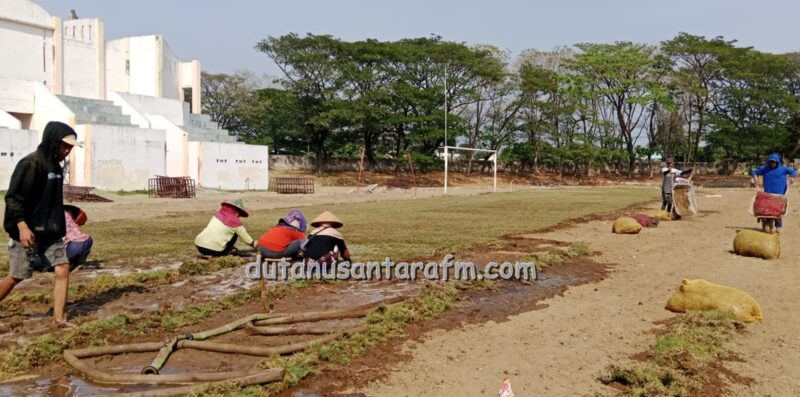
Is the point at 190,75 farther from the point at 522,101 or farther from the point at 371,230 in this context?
the point at 371,230

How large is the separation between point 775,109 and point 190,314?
64511mm

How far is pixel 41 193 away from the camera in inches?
221

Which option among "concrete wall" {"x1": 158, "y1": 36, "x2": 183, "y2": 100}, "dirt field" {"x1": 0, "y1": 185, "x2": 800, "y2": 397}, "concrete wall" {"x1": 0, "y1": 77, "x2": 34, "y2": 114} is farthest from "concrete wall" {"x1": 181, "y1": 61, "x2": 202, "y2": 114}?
"dirt field" {"x1": 0, "y1": 185, "x2": 800, "y2": 397}

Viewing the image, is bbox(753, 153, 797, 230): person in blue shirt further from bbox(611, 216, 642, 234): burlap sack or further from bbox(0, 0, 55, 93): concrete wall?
bbox(0, 0, 55, 93): concrete wall

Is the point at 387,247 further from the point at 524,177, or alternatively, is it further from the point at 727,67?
the point at 727,67

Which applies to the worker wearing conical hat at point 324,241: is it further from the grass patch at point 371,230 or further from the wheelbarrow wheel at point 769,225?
the wheelbarrow wheel at point 769,225

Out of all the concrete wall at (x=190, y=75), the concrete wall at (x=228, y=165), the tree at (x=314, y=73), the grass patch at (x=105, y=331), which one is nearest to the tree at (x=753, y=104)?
the tree at (x=314, y=73)

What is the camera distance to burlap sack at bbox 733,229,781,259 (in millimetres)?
9773

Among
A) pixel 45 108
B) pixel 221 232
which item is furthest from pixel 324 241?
pixel 45 108

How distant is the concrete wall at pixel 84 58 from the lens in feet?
120

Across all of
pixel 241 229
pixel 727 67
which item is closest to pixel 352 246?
pixel 241 229

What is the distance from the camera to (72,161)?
97.2 feet

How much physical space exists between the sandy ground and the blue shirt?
2938 mm

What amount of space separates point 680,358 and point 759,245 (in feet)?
20.3
